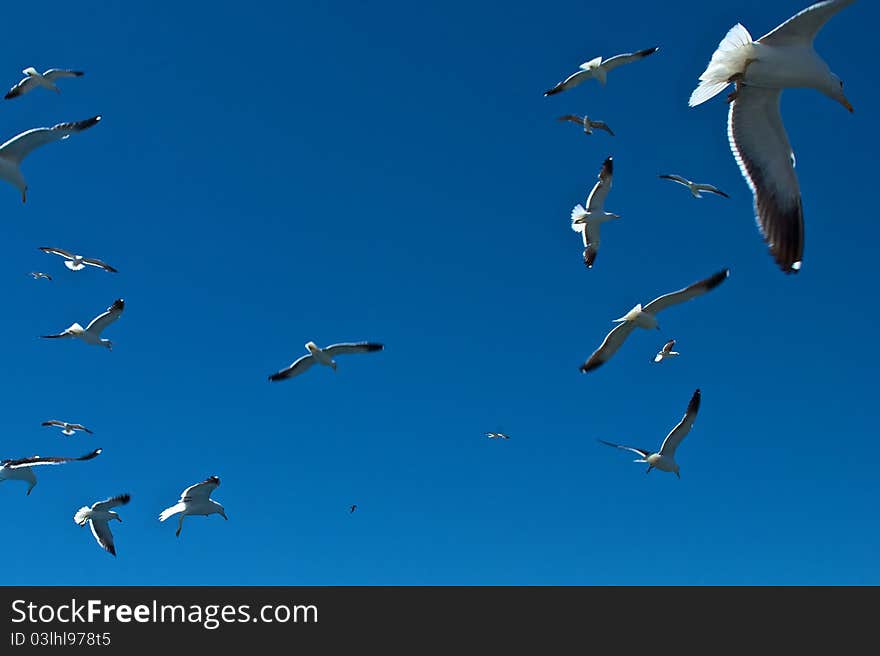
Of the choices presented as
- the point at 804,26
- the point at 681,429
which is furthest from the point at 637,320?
the point at 804,26

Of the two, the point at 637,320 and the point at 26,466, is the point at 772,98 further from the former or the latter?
the point at 26,466

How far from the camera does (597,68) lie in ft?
65.8

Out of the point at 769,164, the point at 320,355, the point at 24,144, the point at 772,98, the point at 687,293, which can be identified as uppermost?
the point at 24,144

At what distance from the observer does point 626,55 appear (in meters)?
19.7

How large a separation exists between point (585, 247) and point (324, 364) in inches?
275

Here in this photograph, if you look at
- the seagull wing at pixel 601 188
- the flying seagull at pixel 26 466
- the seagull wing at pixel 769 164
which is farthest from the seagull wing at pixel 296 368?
the seagull wing at pixel 769 164

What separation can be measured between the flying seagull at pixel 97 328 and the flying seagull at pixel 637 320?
12142mm

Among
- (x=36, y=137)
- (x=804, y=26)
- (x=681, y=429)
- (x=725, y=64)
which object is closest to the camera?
(x=804, y=26)

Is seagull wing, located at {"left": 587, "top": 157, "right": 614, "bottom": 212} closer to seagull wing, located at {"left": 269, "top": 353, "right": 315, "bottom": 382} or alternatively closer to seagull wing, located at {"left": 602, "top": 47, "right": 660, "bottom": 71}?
seagull wing, located at {"left": 602, "top": 47, "right": 660, "bottom": 71}

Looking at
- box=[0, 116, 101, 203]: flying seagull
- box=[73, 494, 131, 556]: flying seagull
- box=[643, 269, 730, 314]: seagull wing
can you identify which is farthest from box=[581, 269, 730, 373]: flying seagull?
box=[73, 494, 131, 556]: flying seagull

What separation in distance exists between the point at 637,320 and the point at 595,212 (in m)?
5.76

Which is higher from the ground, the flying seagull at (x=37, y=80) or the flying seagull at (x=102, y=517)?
the flying seagull at (x=37, y=80)

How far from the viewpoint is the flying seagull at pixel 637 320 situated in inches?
598

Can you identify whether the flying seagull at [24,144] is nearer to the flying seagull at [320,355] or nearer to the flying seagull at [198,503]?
the flying seagull at [320,355]
